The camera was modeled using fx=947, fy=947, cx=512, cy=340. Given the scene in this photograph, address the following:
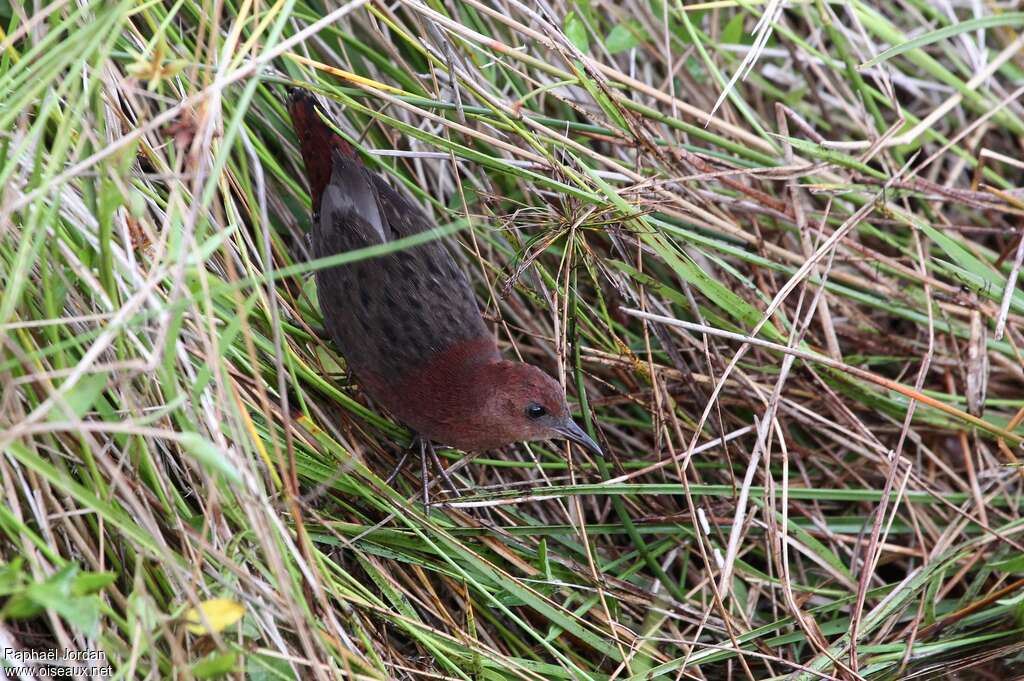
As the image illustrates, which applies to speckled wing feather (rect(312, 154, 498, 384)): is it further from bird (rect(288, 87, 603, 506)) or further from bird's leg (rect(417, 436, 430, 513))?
bird's leg (rect(417, 436, 430, 513))

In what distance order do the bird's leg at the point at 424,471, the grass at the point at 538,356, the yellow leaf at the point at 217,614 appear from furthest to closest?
the bird's leg at the point at 424,471 → the grass at the point at 538,356 → the yellow leaf at the point at 217,614

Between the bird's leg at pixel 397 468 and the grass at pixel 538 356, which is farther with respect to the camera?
the bird's leg at pixel 397 468

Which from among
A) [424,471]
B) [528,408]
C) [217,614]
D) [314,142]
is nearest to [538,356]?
[528,408]

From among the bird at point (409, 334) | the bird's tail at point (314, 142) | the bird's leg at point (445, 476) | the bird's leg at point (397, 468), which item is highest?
the bird's tail at point (314, 142)

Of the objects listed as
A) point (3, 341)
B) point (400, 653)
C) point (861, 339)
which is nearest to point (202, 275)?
point (3, 341)

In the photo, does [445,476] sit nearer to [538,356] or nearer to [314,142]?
[538,356]

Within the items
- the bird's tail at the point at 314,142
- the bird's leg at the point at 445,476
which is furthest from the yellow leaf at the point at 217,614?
the bird's tail at the point at 314,142

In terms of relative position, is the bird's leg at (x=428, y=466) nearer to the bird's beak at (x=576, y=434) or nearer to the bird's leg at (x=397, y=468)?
the bird's leg at (x=397, y=468)

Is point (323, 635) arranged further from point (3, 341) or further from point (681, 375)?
point (681, 375)
